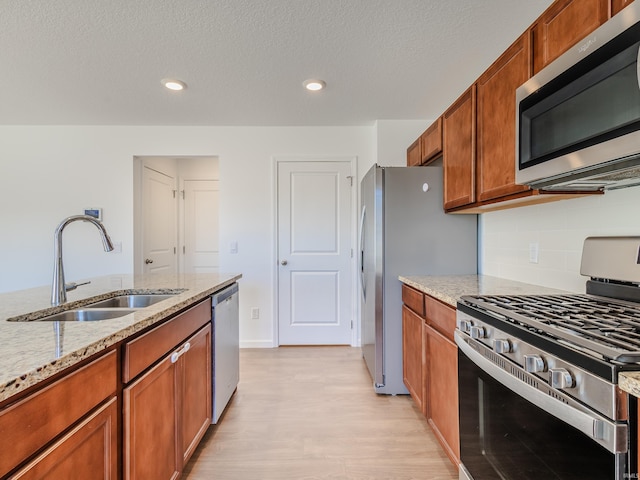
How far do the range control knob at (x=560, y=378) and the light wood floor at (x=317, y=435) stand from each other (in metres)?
1.06

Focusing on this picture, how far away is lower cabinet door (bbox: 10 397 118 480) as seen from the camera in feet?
2.30

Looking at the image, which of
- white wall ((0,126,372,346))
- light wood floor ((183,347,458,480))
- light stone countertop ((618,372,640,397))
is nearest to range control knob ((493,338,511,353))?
light stone countertop ((618,372,640,397))

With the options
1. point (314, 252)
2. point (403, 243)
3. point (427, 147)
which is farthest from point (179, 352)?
point (427, 147)

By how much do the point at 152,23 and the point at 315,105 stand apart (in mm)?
1406

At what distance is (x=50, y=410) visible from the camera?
2.38ft

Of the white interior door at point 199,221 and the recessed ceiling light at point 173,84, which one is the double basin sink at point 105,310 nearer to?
the recessed ceiling light at point 173,84

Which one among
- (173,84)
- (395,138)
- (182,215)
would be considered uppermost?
(173,84)

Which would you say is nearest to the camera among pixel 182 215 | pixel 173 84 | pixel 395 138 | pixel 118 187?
pixel 173 84

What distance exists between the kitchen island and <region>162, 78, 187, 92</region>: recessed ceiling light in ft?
5.18

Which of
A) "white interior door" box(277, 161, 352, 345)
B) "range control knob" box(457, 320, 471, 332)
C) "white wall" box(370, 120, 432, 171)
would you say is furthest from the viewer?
"white interior door" box(277, 161, 352, 345)

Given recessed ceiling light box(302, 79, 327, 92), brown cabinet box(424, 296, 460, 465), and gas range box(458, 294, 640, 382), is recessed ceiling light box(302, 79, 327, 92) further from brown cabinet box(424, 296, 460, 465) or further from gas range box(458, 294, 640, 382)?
gas range box(458, 294, 640, 382)

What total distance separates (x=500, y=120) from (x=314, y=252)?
2.20m

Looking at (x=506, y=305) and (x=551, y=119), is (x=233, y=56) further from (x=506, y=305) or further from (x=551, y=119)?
(x=506, y=305)

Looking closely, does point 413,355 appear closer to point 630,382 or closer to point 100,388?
point 630,382
